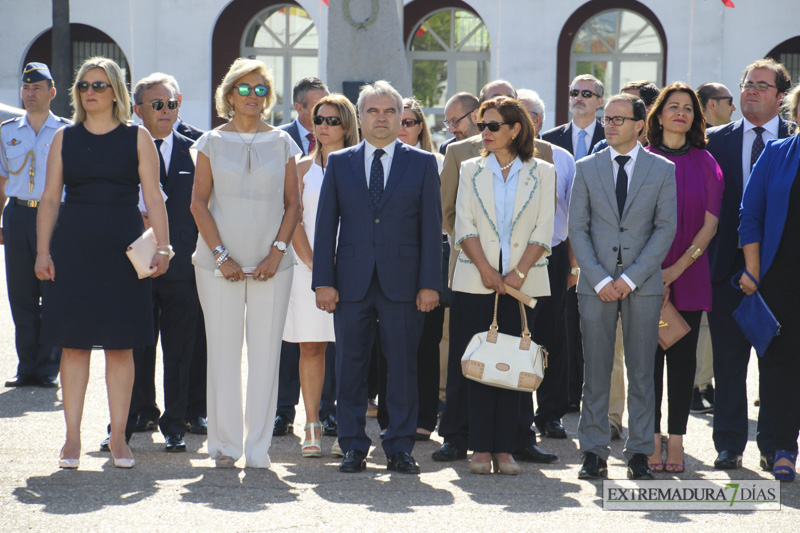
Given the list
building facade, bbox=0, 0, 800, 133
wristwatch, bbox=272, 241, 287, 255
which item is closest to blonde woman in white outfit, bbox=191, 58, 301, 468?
wristwatch, bbox=272, 241, 287, 255

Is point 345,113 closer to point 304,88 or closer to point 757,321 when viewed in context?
point 304,88

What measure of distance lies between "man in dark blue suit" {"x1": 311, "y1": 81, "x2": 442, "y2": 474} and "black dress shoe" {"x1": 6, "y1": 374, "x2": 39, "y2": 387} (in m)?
3.37

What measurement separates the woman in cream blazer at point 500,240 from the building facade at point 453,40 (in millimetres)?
17536

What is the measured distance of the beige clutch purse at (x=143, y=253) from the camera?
5805 mm

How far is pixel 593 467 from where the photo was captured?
228 inches

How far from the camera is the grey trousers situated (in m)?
5.79

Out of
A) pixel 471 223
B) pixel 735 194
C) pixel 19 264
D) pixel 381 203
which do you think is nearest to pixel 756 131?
pixel 735 194

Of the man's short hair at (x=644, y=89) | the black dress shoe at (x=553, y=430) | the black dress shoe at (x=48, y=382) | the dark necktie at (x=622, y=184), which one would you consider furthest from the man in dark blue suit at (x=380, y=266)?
the black dress shoe at (x=48, y=382)

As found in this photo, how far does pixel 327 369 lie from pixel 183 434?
3.68 feet

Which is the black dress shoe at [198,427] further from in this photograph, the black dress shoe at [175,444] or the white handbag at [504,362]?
the white handbag at [504,362]

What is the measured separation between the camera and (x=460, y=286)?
5930 mm

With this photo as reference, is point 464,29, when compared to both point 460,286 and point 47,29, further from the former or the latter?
point 460,286

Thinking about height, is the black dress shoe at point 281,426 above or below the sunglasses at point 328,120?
below

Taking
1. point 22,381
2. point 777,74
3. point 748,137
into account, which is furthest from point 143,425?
point 777,74
